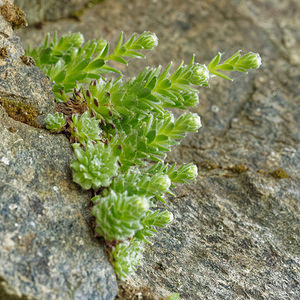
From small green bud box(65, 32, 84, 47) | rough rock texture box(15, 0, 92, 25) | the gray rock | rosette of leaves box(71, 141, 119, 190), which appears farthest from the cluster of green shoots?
rough rock texture box(15, 0, 92, 25)

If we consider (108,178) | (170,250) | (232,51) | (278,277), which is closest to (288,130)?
(232,51)

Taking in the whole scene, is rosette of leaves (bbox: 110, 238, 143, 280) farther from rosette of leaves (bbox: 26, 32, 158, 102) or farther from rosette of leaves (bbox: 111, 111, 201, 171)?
rosette of leaves (bbox: 26, 32, 158, 102)

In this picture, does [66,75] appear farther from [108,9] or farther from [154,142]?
[108,9]

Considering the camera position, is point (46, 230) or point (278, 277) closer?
point (46, 230)

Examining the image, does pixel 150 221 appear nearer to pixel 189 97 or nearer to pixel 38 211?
pixel 38 211

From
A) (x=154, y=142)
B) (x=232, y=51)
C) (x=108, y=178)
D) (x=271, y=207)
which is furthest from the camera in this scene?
(x=232, y=51)

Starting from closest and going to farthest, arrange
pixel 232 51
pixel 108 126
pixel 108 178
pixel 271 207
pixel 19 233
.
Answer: pixel 19 233 → pixel 108 178 → pixel 108 126 → pixel 271 207 → pixel 232 51

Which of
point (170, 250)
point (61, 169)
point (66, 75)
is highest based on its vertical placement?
point (66, 75)

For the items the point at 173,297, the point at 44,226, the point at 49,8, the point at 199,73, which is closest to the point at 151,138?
the point at 199,73
